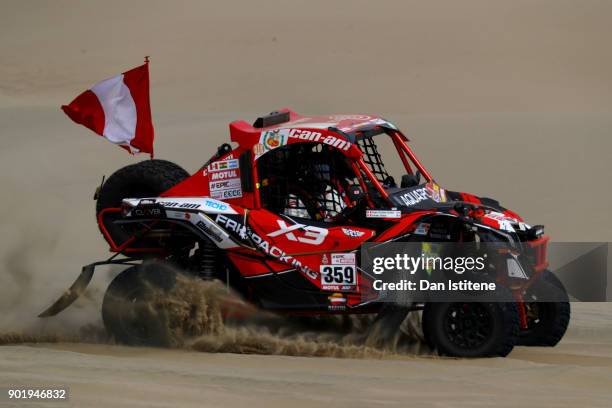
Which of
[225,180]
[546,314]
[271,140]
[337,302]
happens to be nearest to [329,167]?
[271,140]

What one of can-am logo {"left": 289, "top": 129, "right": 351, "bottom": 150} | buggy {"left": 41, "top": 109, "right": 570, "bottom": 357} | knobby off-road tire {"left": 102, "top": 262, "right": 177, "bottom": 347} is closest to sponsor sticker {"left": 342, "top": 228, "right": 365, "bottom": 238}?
buggy {"left": 41, "top": 109, "right": 570, "bottom": 357}

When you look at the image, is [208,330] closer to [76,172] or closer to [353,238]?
[353,238]

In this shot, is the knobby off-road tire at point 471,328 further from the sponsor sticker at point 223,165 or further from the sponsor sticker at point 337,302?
the sponsor sticker at point 223,165

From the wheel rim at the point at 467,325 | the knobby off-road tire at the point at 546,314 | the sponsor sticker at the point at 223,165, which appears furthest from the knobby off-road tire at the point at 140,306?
the knobby off-road tire at the point at 546,314

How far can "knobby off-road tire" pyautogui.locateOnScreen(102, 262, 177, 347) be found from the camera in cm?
1072

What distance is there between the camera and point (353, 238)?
1032 centimetres

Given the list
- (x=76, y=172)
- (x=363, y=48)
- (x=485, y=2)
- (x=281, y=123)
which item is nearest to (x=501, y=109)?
(x=363, y=48)

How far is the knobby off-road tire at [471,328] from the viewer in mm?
9992

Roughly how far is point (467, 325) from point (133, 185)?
10.8 ft

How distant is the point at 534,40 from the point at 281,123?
27471 millimetres

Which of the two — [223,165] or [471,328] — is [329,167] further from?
[471,328]

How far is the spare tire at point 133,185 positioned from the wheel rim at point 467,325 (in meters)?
2.77

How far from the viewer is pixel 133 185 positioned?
1142 centimetres

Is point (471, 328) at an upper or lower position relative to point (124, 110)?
lower
